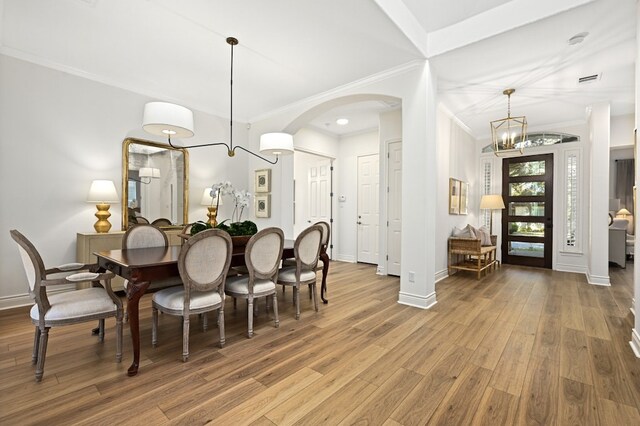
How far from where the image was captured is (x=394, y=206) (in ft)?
17.3

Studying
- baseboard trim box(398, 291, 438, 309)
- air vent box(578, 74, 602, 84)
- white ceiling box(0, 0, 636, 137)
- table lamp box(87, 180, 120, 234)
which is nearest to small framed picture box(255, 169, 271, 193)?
white ceiling box(0, 0, 636, 137)

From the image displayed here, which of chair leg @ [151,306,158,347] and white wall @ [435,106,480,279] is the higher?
white wall @ [435,106,480,279]

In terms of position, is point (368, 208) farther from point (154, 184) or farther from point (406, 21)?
point (154, 184)

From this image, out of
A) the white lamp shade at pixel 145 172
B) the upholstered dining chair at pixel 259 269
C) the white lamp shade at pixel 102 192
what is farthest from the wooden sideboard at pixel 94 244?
the upholstered dining chair at pixel 259 269

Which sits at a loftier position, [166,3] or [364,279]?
[166,3]

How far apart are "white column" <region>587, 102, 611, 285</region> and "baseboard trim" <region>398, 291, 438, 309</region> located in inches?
123

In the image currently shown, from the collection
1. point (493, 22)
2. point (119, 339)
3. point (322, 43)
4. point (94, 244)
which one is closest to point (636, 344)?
point (493, 22)

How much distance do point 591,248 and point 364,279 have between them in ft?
12.2

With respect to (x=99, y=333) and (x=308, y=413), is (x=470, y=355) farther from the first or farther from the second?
(x=99, y=333)

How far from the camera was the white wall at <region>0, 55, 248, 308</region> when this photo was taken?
10.9 feet

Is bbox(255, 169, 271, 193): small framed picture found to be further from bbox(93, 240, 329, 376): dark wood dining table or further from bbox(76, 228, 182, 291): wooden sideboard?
bbox(93, 240, 329, 376): dark wood dining table

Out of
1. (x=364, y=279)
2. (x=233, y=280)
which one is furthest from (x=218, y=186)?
(x=364, y=279)

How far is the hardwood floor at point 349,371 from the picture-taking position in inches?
65.2

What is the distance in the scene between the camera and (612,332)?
278 centimetres
